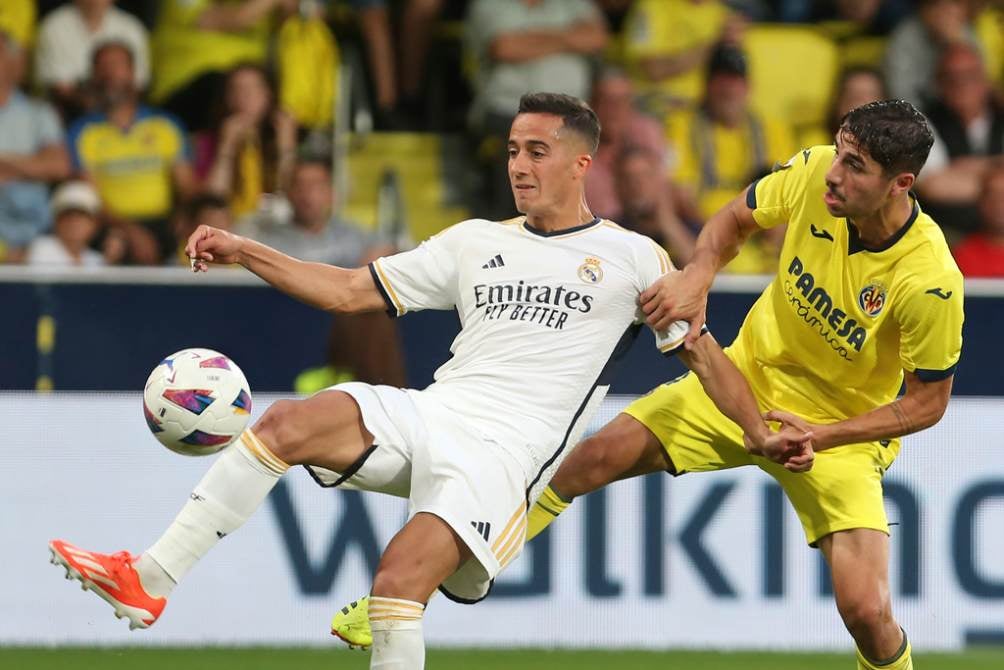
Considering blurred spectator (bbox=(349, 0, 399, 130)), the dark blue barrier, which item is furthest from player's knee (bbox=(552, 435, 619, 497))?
blurred spectator (bbox=(349, 0, 399, 130))

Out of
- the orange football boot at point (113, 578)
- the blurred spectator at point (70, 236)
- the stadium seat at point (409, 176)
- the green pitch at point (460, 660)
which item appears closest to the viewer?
the orange football boot at point (113, 578)

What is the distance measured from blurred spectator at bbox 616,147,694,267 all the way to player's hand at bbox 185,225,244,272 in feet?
14.6

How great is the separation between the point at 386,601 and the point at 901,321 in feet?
6.26

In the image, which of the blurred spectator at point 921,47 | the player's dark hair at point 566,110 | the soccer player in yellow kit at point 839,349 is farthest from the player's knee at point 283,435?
the blurred spectator at point 921,47

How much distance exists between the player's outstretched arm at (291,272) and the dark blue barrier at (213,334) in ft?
8.02

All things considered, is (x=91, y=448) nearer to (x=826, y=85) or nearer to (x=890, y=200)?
(x=890, y=200)

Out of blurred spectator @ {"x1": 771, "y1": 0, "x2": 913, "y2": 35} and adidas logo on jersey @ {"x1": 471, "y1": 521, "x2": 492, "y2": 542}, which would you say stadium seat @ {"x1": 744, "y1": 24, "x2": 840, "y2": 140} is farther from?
adidas logo on jersey @ {"x1": 471, "y1": 521, "x2": 492, "y2": 542}

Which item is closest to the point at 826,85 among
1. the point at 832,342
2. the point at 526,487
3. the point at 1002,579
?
the point at 1002,579

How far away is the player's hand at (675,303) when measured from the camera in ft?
18.4

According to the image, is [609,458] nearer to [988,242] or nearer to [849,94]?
[988,242]

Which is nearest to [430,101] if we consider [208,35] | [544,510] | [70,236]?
[208,35]

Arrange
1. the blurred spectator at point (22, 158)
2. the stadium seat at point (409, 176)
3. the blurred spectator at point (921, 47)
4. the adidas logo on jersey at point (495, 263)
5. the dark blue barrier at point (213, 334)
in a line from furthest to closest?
the stadium seat at point (409, 176) < the blurred spectator at point (921, 47) < the blurred spectator at point (22, 158) < the dark blue barrier at point (213, 334) < the adidas logo on jersey at point (495, 263)

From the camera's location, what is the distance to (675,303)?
5590 mm

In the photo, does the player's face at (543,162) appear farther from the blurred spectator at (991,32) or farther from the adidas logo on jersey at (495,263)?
the blurred spectator at (991,32)
